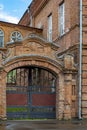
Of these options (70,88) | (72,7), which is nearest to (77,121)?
(70,88)

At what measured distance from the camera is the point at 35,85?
2156cm

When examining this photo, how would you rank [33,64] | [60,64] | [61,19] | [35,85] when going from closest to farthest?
1. [33,64]
2. [60,64]
3. [35,85]
4. [61,19]

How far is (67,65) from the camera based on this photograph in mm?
21172

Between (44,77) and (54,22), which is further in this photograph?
(54,22)

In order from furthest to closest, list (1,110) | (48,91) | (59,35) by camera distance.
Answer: (59,35)
(48,91)
(1,110)

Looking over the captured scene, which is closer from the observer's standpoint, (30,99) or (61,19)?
(30,99)

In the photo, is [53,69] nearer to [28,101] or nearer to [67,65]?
[67,65]

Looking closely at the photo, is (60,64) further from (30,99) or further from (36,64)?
(30,99)

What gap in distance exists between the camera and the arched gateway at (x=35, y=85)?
20625 mm

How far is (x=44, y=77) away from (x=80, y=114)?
11.4 ft

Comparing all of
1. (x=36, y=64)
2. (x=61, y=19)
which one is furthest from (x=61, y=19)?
(x=36, y=64)

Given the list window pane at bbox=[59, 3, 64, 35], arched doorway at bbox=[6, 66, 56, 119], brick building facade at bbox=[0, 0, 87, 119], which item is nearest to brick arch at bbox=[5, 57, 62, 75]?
brick building facade at bbox=[0, 0, 87, 119]

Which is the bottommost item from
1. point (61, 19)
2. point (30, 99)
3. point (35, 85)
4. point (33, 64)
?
point (30, 99)

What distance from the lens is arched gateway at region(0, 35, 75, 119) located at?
67.7 ft
